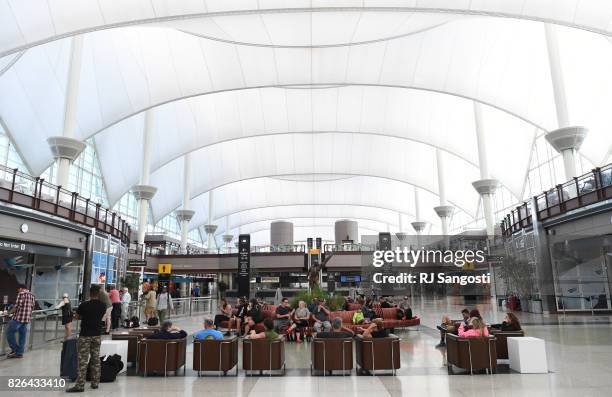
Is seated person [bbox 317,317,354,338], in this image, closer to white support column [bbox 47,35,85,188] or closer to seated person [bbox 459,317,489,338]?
seated person [bbox 459,317,489,338]

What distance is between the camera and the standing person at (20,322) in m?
9.93

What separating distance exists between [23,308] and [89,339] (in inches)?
160

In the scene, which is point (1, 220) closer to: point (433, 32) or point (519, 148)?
point (433, 32)

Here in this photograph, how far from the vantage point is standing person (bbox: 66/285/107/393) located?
692cm

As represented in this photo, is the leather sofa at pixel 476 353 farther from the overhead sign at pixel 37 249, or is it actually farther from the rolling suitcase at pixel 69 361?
the overhead sign at pixel 37 249

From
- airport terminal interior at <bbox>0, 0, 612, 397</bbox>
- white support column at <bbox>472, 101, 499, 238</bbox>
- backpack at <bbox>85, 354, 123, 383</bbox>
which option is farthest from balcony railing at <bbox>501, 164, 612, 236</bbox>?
backpack at <bbox>85, 354, 123, 383</bbox>

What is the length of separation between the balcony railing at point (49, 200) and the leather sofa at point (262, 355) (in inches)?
437

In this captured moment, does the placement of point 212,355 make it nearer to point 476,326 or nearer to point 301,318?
point 476,326

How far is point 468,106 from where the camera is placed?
123 ft

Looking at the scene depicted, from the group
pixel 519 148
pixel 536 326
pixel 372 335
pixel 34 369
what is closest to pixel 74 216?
pixel 34 369

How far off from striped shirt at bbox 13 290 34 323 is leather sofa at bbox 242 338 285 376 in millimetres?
5287

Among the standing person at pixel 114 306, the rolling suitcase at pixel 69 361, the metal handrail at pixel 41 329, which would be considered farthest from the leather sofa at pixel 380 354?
the standing person at pixel 114 306

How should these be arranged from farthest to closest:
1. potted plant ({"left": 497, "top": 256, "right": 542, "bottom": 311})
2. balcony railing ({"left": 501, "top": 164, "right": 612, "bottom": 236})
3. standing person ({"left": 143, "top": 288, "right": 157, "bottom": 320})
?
potted plant ({"left": 497, "top": 256, "right": 542, "bottom": 311})
standing person ({"left": 143, "top": 288, "right": 157, "bottom": 320})
balcony railing ({"left": 501, "top": 164, "right": 612, "bottom": 236})

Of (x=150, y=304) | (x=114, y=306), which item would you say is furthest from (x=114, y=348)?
(x=150, y=304)
